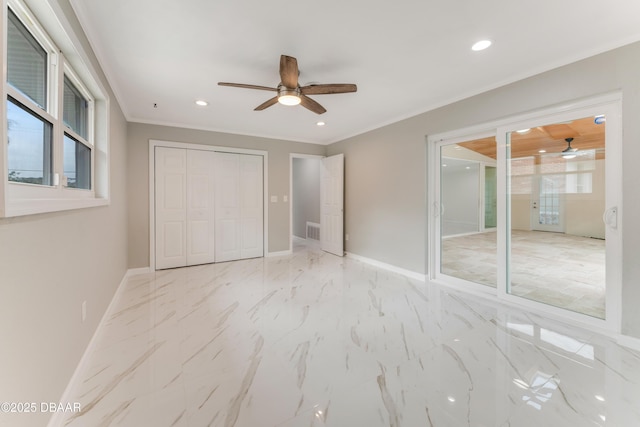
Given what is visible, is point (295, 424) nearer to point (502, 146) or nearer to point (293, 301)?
point (293, 301)

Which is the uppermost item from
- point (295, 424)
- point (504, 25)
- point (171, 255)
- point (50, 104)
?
point (504, 25)

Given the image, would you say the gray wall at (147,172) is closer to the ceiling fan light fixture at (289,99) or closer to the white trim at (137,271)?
the white trim at (137,271)

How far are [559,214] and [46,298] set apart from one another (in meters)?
4.60

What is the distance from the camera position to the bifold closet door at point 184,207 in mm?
4398

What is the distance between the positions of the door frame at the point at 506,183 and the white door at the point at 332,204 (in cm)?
194

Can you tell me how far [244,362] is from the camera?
76.0 inches

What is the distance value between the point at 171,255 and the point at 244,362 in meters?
3.24

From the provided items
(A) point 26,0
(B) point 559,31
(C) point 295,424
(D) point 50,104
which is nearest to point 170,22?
(A) point 26,0

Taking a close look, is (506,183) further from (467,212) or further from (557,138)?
(467,212)

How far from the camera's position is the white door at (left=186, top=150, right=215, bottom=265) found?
4.62 meters

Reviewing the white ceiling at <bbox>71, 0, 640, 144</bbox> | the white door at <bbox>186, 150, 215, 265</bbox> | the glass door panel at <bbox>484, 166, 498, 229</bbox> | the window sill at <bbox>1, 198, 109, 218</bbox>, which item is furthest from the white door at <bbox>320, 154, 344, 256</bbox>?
the window sill at <bbox>1, 198, 109, 218</bbox>

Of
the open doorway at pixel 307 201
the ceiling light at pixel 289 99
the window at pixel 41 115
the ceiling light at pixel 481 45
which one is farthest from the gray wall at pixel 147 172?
the ceiling light at pixel 481 45

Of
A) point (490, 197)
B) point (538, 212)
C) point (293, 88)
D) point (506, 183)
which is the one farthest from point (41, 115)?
point (538, 212)

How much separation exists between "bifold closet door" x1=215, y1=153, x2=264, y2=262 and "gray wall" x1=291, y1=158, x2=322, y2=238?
6.38 ft
